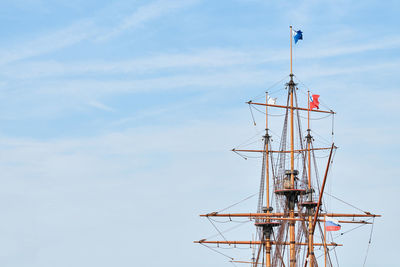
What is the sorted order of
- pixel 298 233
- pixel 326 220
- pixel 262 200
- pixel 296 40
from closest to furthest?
pixel 326 220 < pixel 296 40 < pixel 298 233 < pixel 262 200

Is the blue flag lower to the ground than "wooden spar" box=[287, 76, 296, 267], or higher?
higher

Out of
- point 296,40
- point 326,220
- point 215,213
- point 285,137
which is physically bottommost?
point 326,220

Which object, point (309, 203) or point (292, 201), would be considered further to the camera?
point (292, 201)

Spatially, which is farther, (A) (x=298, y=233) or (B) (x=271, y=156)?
(B) (x=271, y=156)

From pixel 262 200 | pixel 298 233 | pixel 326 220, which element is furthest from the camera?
pixel 262 200

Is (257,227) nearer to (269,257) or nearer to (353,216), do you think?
(269,257)

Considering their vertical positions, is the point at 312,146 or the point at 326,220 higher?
the point at 312,146

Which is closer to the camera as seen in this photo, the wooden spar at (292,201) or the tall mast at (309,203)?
the tall mast at (309,203)

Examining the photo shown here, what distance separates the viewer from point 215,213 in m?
129

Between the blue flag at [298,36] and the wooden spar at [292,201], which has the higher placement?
the blue flag at [298,36]

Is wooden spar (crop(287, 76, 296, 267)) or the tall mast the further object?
wooden spar (crop(287, 76, 296, 267))

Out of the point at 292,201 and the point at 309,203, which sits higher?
the point at 292,201

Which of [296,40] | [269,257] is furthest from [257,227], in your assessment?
[296,40]

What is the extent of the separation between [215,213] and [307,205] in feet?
43.9
